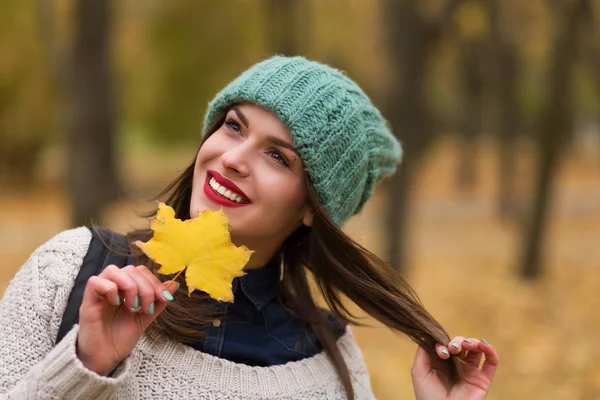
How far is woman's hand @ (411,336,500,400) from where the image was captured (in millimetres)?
2062

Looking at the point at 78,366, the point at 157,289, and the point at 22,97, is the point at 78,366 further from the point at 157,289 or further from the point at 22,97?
the point at 22,97

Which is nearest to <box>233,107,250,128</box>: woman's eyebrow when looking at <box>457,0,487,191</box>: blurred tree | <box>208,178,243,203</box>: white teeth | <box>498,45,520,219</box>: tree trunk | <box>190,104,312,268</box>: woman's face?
<box>190,104,312,268</box>: woman's face

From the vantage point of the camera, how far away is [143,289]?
1525 millimetres

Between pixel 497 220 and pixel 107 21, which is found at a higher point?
pixel 107 21

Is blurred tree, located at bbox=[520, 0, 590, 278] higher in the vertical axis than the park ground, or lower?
higher

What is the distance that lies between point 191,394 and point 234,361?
0.65 feet

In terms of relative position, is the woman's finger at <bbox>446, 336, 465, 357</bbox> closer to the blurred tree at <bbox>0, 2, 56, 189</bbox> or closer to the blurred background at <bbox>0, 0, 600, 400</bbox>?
the blurred background at <bbox>0, 0, 600, 400</bbox>

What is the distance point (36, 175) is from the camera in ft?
56.1

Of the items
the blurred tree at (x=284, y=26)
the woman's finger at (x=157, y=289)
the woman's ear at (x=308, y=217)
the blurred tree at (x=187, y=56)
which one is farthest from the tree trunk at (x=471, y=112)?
the woman's finger at (x=157, y=289)

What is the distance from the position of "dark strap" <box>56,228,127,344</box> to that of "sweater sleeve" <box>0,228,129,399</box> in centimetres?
2

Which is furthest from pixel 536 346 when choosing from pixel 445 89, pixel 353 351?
pixel 445 89

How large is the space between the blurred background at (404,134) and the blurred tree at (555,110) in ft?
0.07

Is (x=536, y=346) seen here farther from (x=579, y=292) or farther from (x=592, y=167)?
(x=592, y=167)

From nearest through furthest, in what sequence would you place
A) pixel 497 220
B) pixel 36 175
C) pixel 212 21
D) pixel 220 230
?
pixel 220 230
pixel 497 220
pixel 36 175
pixel 212 21
